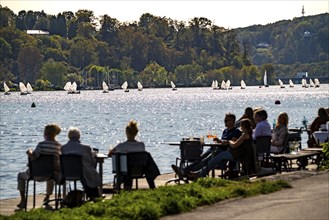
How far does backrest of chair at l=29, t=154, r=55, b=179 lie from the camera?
12914mm

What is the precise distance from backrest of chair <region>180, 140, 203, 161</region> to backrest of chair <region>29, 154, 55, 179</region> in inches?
122

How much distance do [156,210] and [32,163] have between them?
2286mm

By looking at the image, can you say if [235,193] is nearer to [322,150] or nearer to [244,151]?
[244,151]

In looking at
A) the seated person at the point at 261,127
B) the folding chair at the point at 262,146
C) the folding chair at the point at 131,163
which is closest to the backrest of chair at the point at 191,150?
the folding chair at the point at 262,146

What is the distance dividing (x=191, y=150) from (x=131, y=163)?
2251 mm

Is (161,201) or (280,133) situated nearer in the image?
(161,201)

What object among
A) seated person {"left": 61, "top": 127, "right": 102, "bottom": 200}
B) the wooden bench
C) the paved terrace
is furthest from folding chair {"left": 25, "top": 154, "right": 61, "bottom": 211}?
the wooden bench

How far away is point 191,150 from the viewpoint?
15695 mm

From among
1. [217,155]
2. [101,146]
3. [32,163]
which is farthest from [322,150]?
[101,146]

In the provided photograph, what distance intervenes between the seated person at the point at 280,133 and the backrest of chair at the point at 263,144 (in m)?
0.82

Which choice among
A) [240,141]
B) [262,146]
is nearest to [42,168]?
[240,141]

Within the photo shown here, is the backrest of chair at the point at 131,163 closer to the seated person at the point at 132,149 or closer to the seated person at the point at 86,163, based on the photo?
the seated person at the point at 132,149

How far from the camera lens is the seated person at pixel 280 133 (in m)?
17.3

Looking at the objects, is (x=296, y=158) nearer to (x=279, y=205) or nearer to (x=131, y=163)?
(x=131, y=163)
